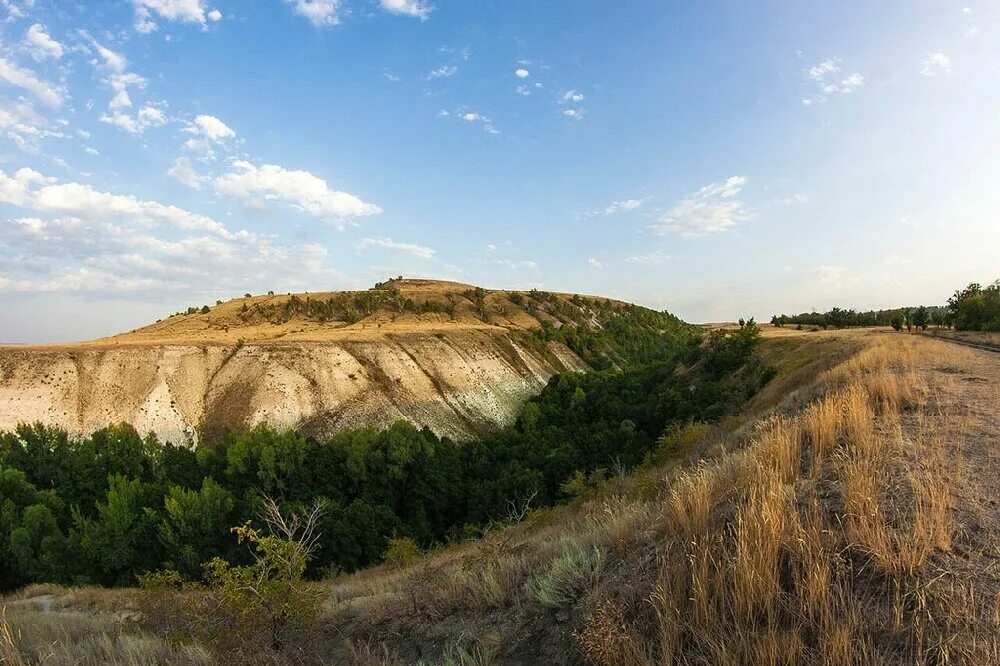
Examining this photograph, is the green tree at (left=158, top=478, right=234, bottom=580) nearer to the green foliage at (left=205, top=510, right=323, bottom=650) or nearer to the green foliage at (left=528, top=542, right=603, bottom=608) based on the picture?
the green foliage at (left=205, top=510, right=323, bottom=650)

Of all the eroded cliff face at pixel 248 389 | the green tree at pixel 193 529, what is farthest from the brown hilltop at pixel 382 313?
the green tree at pixel 193 529

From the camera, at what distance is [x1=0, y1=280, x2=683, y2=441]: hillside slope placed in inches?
1919

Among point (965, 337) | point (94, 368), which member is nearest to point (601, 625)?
point (965, 337)

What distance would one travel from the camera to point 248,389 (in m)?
53.8

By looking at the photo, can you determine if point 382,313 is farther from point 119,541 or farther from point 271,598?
point 271,598

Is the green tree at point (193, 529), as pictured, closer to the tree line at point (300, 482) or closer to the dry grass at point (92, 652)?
the tree line at point (300, 482)

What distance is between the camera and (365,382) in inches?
2350

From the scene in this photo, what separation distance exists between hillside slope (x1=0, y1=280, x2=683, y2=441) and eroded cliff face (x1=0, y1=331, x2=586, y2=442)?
0.12 metres

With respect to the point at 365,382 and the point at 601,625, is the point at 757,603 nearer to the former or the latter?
the point at 601,625

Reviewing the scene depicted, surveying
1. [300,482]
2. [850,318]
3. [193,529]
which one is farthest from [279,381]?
[850,318]

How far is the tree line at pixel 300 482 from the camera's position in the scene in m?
29.3

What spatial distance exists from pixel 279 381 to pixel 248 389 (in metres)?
3.29

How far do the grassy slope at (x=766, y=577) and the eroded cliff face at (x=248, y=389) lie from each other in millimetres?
49096

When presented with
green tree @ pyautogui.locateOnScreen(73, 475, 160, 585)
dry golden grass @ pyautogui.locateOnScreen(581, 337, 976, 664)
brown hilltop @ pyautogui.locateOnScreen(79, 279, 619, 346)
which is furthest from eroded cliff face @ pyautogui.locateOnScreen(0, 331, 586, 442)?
dry golden grass @ pyautogui.locateOnScreen(581, 337, 976, 664)
